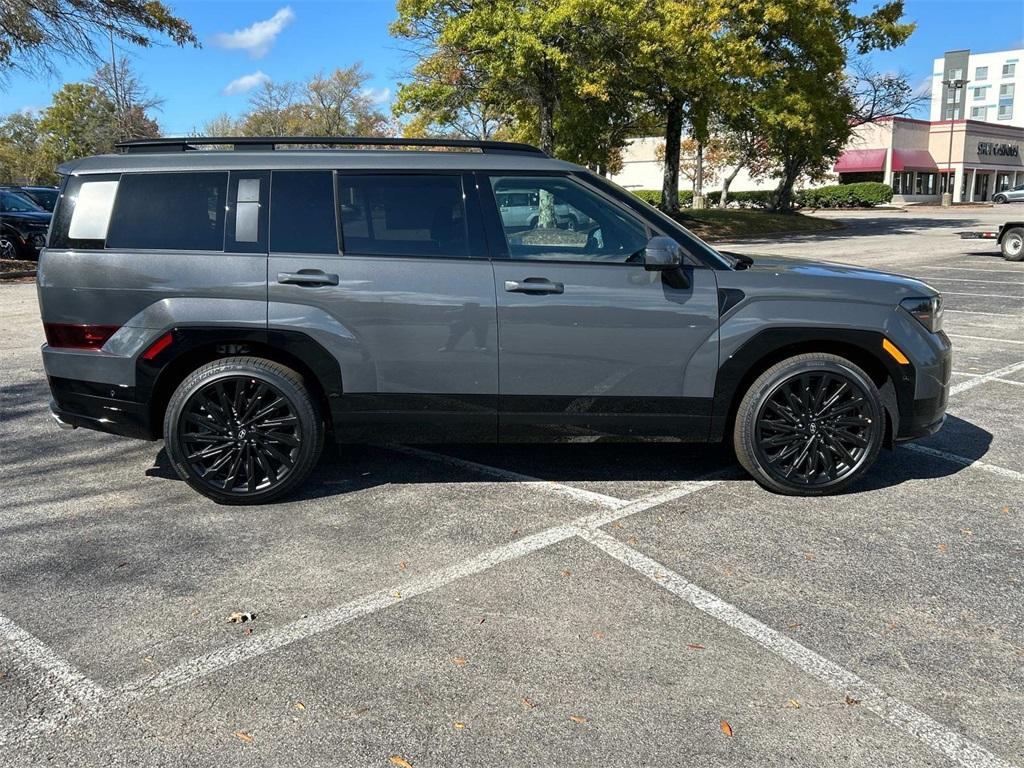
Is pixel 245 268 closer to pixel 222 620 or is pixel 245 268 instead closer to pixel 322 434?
pixel 322 434

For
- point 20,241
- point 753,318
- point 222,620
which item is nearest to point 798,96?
point 20,241

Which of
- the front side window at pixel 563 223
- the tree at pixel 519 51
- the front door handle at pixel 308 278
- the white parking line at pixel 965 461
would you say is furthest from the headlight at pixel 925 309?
the tree at pixel 519 51

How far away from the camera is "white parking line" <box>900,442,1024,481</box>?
5.30 m

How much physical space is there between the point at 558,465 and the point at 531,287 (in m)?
1.40

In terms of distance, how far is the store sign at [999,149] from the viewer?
2640 inches

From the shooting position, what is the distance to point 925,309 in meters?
4.85

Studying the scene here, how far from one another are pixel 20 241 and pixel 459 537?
770 inches

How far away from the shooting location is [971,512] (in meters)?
4.66

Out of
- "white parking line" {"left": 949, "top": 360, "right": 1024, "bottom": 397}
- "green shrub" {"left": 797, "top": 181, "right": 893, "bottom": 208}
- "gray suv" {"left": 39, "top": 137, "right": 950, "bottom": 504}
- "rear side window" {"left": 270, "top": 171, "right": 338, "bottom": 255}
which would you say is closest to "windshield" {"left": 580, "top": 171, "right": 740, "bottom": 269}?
"gray suv" {"left": 39, "top": 137, "right": 950, "bottom": 504}

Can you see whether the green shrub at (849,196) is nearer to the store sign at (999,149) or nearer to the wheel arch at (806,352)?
the store sign at (999,149)

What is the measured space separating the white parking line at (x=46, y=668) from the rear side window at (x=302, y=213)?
223cm

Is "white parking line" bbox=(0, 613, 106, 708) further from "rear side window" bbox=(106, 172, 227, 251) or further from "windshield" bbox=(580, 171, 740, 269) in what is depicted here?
"windshield" bbox=(580, 171, 740, 269)

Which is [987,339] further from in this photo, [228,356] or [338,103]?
[338,103]

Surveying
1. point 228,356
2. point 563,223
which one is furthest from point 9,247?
point 563,223
